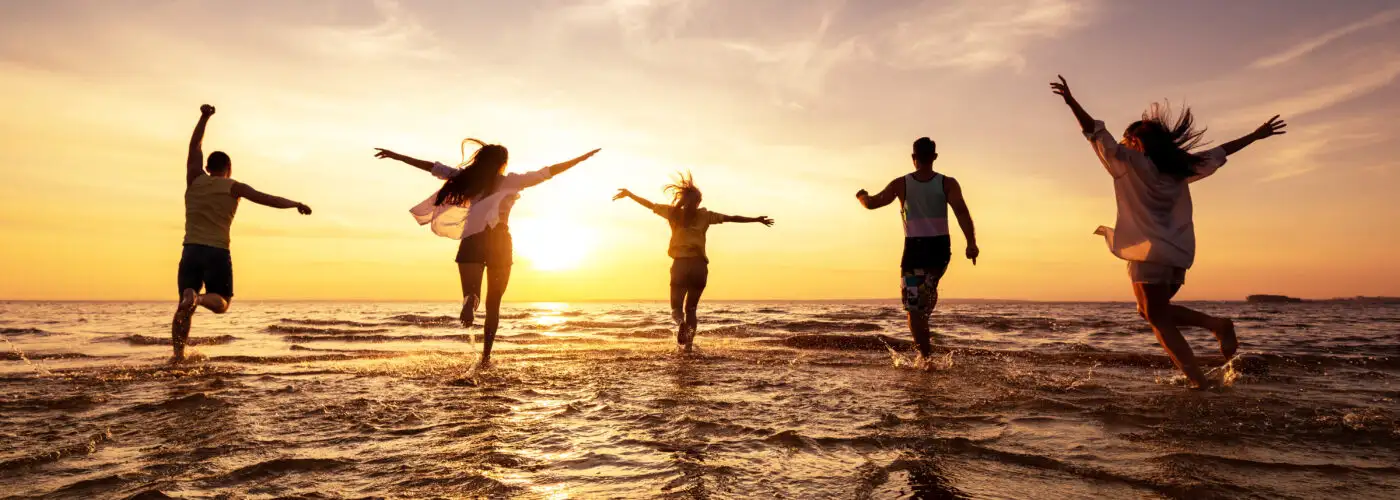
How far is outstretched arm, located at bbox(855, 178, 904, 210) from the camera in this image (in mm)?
7508

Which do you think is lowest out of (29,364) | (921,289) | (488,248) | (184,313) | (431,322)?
(431,322)

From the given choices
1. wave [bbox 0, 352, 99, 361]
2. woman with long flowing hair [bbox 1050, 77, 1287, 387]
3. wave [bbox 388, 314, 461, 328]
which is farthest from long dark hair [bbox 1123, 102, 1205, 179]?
wave [bbox 388, 314, 461, 328]

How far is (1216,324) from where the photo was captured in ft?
18.0

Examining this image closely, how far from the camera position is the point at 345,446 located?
3281mm

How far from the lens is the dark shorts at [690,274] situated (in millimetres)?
9273

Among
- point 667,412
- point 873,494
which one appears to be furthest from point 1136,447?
point 667,412

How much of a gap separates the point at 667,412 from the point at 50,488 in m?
2.82

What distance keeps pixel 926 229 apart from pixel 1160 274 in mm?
2251

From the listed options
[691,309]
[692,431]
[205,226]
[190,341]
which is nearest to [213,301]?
[205,226]

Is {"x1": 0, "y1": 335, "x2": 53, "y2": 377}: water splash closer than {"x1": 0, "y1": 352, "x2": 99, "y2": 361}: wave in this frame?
Yes

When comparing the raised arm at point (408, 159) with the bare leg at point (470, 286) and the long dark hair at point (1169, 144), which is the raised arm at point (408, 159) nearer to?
the bare leg at point (470, 286)

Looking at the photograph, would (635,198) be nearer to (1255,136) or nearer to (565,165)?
(565,165)

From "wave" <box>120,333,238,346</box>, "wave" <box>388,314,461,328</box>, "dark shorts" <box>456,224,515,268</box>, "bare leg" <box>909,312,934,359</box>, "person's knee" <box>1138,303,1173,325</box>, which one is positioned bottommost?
"wave" <box>388,314,461,328</box>

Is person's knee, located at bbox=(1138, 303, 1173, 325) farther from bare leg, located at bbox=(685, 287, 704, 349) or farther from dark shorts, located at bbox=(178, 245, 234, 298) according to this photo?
dark shorts, located at bbox=(178, 245, 234, 298)
